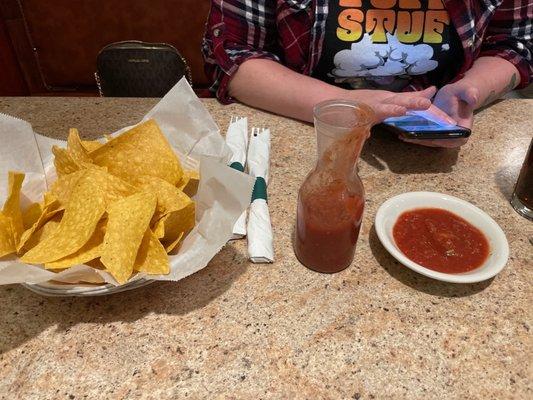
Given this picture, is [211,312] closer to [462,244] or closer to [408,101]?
[462,244]

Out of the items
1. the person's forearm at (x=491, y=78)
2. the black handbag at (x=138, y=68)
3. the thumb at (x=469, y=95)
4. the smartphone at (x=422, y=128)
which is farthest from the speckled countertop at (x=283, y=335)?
the black handbag at (x=138, y=68)

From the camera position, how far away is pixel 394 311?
0.67 m

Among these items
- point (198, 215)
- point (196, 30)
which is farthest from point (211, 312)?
point (196, 30)

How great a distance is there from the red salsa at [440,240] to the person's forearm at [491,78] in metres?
0.45

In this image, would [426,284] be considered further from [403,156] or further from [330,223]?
[403,156]

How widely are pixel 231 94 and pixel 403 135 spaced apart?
45 cm

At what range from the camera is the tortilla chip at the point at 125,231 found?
599 mm

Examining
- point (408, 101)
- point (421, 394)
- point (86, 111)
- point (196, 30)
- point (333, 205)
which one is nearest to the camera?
point (421, 394)


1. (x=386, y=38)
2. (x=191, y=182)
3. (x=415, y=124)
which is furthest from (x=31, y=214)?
(x=386, y=38)

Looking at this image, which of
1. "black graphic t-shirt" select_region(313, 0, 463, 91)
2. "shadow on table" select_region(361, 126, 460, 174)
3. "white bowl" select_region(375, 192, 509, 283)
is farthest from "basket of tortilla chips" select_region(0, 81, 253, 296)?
"black graphic t-shirt" select_region(313, 0, 463, 91)

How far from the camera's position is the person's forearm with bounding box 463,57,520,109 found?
3.68ft

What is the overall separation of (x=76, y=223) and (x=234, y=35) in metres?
0.70

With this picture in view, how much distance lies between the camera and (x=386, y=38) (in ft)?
3.63

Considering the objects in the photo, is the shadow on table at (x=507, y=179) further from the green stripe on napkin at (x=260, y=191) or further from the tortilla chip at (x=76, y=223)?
the tortilla chip at (x=76, y=223)
